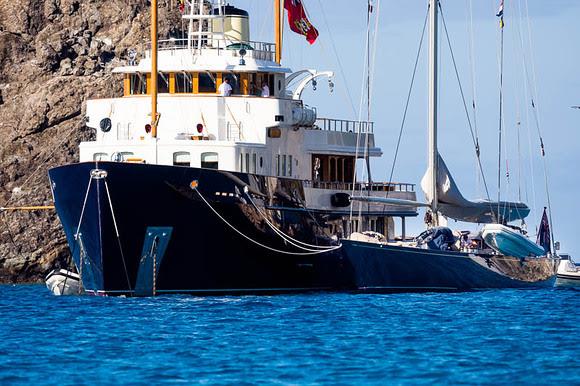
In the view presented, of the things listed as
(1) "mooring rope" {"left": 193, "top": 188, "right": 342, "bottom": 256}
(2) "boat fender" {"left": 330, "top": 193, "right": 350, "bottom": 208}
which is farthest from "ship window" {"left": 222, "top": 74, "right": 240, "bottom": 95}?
(1) "mooring rope" {"left": 193, "top": 188, "right": 342, "bottom": 256}

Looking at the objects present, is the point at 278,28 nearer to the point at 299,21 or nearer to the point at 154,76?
the point at 299,21

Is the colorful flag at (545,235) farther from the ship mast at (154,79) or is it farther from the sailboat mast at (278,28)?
the ship mast at (154,79)

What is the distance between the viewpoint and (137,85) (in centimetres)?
4959

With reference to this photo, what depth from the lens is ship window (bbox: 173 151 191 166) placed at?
45688 millimetres

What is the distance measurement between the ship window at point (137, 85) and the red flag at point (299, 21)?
250 inches

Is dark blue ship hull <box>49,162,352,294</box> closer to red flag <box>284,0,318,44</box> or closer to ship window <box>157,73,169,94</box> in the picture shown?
ship window <box>157,73,169,94</box>

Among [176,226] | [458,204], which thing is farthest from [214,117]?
[458,204]

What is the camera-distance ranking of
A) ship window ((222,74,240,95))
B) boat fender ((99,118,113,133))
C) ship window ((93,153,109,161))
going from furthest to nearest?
ship window ((222,74,240,95)) < boat fender ((99,118,113,133)) < ship window ((93,153,109,161))

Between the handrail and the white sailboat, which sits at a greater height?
the handrail

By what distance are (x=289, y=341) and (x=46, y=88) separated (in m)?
49.3

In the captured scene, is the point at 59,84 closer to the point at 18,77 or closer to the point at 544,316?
Answer: the point at 18,77

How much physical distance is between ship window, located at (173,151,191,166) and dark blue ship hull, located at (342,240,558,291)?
5168mm

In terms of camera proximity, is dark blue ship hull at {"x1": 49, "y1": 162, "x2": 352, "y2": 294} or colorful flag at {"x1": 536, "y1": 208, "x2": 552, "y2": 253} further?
colorful flag at {"x1": 536, "y1": 208, "x2": 552, "y2": 253}

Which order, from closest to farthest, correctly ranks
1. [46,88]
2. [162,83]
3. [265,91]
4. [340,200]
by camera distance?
[162,83] → [265,91] → [340,200] → [46,88]
